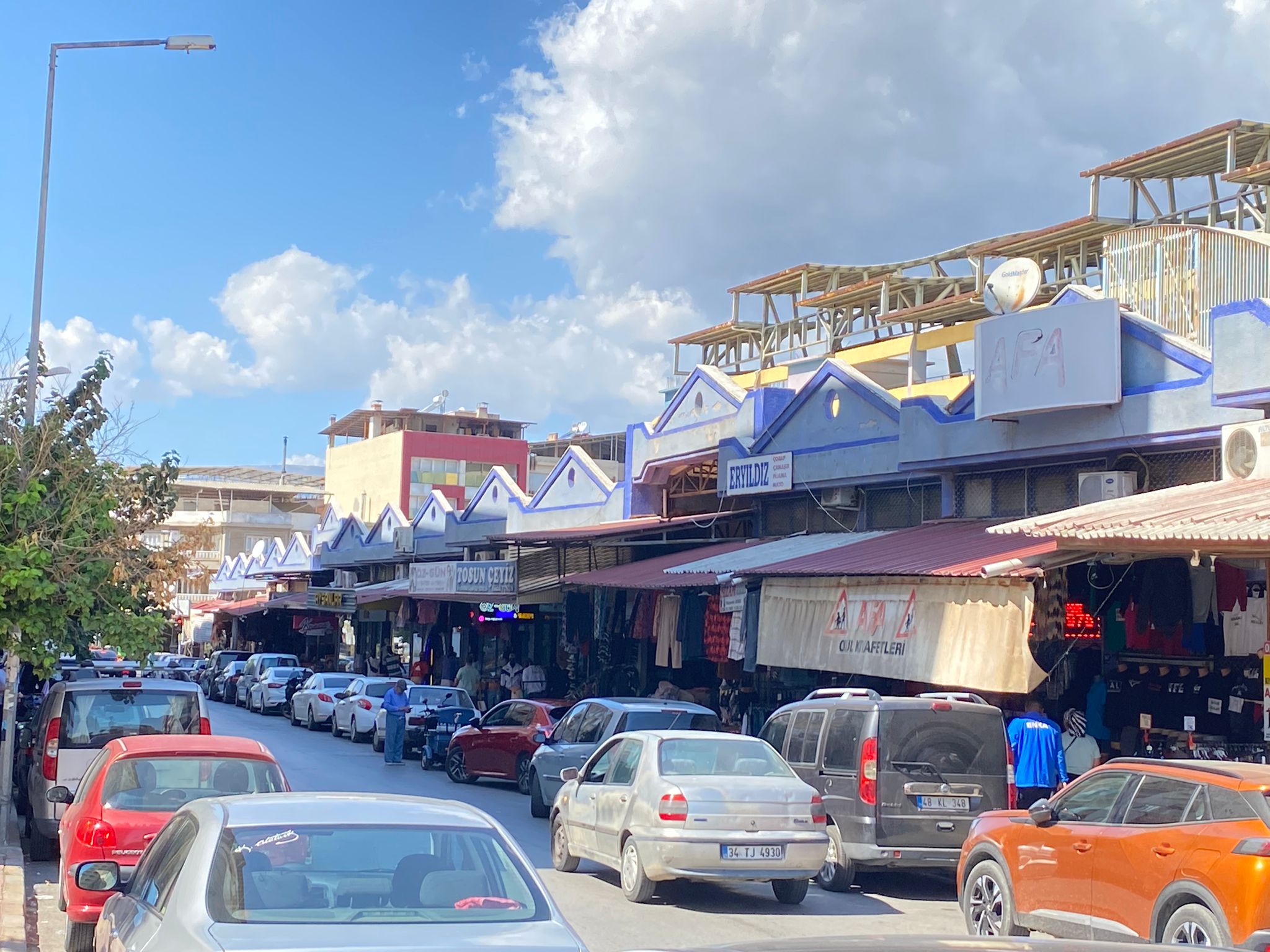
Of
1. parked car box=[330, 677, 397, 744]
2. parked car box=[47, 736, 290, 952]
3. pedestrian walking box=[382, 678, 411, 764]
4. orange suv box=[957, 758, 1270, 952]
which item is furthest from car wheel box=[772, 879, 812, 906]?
parked car box=[330, 677, 397, 744]

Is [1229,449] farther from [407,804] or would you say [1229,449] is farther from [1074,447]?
[407,804]

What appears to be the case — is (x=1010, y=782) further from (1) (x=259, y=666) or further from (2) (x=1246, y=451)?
(1) (x=259, y=666)

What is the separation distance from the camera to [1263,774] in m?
8.56

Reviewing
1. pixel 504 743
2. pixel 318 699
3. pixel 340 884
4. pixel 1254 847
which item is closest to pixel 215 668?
pixel 318 699

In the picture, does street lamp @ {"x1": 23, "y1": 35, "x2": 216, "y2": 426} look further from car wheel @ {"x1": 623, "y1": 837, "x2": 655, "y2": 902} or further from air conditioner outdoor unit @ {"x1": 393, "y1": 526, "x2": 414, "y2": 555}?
air conditioner outdoor unit @ {"x1": 393, "y1": 526, "x2": 414, "y2": 555}

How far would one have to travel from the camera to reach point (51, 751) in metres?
13.9

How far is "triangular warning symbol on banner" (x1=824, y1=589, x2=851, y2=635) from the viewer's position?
1775 cm

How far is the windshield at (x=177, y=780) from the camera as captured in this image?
9734mm

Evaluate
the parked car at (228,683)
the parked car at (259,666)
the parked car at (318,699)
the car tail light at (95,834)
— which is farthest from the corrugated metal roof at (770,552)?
the parked car at (228,683)

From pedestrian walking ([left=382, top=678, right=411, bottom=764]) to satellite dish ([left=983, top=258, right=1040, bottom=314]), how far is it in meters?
12.8

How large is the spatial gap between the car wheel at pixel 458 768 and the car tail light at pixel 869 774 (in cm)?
1060

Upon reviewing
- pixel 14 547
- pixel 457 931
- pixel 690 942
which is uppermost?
pixel 14 547

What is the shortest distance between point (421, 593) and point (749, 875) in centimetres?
2345

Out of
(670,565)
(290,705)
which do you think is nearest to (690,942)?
(670,565)
